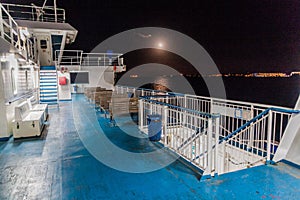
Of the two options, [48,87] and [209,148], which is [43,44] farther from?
[209,148]

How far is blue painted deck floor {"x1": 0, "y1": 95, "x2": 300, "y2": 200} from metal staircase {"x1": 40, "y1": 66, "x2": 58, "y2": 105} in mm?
7540

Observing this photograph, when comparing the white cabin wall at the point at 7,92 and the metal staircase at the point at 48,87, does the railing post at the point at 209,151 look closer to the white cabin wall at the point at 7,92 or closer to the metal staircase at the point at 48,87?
the white cabin wall at the point at 7,92

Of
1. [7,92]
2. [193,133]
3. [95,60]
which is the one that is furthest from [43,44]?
[193,133]

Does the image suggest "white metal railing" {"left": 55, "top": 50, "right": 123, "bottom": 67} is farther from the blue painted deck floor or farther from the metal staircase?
the blue painted deck floor

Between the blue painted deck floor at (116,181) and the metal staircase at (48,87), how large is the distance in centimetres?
754

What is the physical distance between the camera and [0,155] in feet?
13.7

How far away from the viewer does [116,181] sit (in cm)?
301

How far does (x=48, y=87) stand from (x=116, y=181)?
1001 cm

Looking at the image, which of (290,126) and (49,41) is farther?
(49,41)

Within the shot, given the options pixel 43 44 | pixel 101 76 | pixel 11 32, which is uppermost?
pixel 43 44

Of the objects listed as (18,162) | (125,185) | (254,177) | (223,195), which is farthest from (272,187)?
(18,162)

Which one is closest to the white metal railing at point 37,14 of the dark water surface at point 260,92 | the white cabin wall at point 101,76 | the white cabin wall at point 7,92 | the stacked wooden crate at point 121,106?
the white cabin wall at point 101,76

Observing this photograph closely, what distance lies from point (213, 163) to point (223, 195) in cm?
54

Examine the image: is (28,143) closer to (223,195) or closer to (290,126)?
(223,195)
